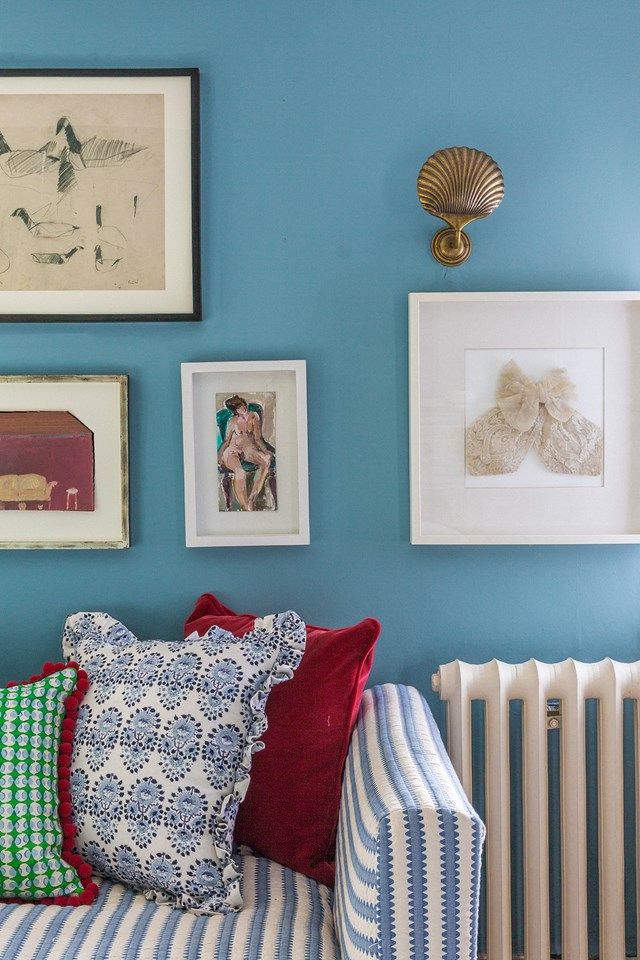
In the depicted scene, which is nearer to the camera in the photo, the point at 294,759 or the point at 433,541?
the point at 294,759

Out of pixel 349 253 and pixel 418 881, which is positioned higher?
pixel 349 253

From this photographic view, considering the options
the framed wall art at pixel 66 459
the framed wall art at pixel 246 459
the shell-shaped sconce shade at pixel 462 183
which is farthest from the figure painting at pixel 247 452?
the shell-shaped sconce shade at pixel 462 183

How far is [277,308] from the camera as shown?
5.89 ft

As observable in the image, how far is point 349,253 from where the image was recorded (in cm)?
180

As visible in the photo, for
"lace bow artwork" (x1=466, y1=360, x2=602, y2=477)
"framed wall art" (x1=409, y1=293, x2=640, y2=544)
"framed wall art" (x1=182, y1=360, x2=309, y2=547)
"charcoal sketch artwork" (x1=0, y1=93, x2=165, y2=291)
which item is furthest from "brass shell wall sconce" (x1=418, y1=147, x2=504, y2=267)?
"charcoal sketch artwork" (x1=0, y1=93, x2=165, y2=291)

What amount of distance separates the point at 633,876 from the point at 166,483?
50.9 inches

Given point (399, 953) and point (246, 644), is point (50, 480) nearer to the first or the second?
point (246, 644)

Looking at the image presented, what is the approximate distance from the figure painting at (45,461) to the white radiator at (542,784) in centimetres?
84

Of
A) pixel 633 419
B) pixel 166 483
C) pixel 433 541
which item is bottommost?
pixel 433 541

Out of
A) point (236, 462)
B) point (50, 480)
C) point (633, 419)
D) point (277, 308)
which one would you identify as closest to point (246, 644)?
point (236, 462)

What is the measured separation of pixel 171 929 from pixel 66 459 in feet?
3.06

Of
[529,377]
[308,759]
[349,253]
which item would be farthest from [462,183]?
[308,759]

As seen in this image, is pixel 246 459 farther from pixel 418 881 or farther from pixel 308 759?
pixel 418 881

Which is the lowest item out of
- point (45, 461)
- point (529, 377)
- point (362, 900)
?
point (362, 900)
